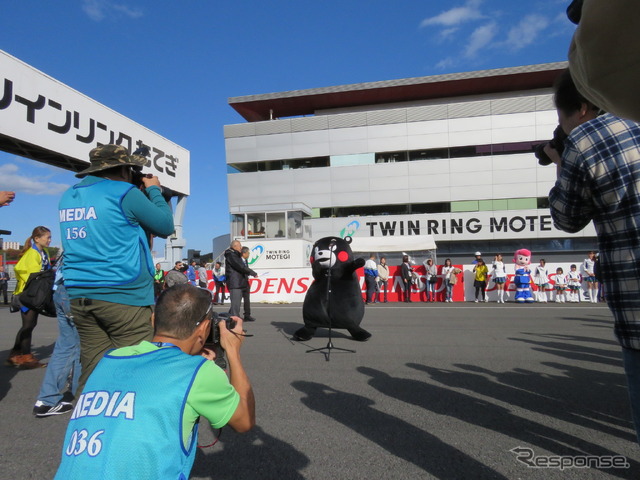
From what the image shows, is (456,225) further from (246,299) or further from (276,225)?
(246,299)

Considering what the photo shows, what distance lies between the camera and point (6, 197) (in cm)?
323

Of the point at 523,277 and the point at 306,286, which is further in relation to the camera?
the point at 306,286

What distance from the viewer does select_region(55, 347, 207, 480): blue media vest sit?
1.31m

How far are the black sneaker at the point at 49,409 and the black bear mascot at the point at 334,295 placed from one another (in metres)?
3.74

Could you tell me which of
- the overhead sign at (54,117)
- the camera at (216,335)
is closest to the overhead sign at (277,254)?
the overhead sign at (54,117)

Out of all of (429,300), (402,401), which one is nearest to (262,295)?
(429,300)

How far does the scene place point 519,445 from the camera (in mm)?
2889

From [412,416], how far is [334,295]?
3556 millimetres

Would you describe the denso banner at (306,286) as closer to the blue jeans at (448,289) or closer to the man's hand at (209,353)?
the blue jeans at (448,289)

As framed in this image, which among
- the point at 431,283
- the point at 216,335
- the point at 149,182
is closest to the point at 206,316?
the point at 216,335

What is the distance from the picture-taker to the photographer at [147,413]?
51.8 inches

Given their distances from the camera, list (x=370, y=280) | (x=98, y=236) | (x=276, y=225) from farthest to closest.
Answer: (x=276, y=225), (x=370, y=280), (x=98, y=236)

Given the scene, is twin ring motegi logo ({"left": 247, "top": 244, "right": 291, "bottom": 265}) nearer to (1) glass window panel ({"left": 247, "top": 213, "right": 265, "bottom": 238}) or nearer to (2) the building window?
(1) glass window panel ({"left": 247, "top": 213, "right": 265, "bottom": 238})

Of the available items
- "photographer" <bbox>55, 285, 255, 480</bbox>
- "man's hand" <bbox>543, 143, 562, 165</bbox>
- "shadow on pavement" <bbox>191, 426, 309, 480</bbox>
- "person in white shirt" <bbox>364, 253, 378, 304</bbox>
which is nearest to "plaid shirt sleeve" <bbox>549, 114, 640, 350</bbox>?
"man's hand" <bbox>543, 143, 562, 165</bbox>
